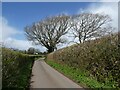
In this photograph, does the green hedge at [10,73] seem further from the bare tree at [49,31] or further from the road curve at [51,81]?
the bare tree at [49,31]

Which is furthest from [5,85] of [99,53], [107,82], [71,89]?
[99,53]

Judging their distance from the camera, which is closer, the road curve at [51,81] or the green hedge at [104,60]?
the green hedge at [104,60]

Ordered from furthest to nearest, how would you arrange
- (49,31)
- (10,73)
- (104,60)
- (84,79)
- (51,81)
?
(49,31), (51,81), (84,79), (104,60), (10,73)

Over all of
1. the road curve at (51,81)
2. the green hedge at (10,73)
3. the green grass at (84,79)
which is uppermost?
the green hedge at (10,73)

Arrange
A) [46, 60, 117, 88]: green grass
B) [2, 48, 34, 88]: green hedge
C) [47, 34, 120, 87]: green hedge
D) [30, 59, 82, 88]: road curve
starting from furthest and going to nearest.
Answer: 1. [30, 59, 82, 88]: road curve
2. [46, 60, 117, 88]: green grass
3. [47, 34, 120, 87]: green hedge
4. [2, 48, 34, 88]: green hedge

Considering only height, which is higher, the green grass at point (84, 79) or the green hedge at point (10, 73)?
the green hedge at point (10, 73)

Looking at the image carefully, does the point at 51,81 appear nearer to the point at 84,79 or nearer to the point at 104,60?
the point at 84,79

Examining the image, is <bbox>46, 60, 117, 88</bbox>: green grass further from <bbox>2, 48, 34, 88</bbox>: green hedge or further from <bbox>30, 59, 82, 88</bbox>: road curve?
<bbox>2, 48, 34, 88</bbox>: green hedge

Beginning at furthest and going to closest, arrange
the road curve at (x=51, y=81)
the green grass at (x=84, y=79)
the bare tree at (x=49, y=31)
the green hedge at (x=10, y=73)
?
the bare tree at (x=49, y=31) < the road curve at (x=51, y=81) < the green grass at (x=84, y=79) < the green hedge at (x=10, y=73)

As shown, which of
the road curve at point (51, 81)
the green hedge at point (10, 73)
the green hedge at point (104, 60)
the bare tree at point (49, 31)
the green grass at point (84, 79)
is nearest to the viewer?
the green hedge at point (10, 73)

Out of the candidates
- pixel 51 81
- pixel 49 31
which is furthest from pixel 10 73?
pixel 49 31

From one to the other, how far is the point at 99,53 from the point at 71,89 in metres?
3.36

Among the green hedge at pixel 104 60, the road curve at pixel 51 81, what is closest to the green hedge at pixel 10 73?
the road curve at pixel 51 81

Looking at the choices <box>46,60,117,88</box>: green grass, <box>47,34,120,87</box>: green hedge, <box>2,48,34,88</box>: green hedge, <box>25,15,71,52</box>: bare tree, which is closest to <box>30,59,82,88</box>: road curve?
<box>46,60,117,88</box>: green grass
